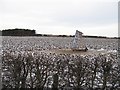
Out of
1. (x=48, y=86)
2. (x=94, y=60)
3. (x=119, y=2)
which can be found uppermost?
(x=119, y=2)

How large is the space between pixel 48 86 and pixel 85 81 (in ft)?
4.86

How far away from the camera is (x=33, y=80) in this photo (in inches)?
585

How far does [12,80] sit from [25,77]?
1.67 feet

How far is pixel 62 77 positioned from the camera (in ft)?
48.2

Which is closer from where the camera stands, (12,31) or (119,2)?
(119,2)

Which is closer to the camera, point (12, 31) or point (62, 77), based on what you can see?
point (62, 77)

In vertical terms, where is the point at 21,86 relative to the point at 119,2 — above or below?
below

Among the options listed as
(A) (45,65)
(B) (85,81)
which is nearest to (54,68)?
(A) (45,65)

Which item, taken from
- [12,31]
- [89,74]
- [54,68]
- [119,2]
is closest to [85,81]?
[89,74]

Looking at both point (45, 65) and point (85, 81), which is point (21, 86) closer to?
point (45, 65)

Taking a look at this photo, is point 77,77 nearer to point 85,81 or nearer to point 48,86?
point 85,81

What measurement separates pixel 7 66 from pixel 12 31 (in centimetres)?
8684

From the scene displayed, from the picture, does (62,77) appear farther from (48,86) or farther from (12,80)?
(12,80)

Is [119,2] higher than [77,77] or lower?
higher
